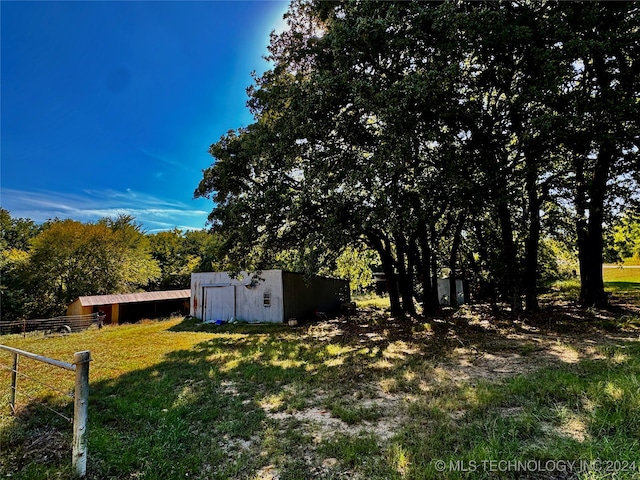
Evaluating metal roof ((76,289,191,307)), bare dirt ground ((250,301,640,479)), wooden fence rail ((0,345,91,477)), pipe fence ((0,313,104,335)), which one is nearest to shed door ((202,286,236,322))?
pipe fence ((0,313,104,335))

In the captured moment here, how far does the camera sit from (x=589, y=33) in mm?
6965

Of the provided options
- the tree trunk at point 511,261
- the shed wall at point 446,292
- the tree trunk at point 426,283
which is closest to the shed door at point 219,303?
the tree trunk at point 426,283

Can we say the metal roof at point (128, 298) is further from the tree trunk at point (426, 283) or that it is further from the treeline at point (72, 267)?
the tree trunk at point (426, 283)

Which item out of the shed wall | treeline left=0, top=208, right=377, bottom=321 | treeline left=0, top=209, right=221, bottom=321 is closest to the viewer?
the shed wall

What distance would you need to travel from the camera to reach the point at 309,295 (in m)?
17.3

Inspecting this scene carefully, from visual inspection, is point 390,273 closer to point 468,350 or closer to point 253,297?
point 253,297

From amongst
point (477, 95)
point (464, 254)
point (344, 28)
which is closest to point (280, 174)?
point (344, 28)

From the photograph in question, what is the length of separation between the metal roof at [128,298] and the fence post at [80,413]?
2196 centimetres

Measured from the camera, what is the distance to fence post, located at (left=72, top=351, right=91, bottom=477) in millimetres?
2471

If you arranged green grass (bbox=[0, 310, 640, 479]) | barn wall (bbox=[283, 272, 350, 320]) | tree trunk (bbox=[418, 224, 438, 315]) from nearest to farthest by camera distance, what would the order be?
1. green grass (bbox=[0, 310, 640, 479])
2. tree trunk (bbox=[418, 224, 438, 315])
3. barn wall (bbox=[283, 272, 350, 320])

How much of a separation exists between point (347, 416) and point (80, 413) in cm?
244

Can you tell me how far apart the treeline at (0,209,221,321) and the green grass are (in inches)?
725

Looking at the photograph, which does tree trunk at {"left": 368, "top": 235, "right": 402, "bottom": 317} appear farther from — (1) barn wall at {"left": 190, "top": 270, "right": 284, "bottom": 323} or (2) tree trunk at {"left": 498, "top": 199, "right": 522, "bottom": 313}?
(2) tree trunk at {"left": 498, "top": 199, "right": 522, "bottom": 313}

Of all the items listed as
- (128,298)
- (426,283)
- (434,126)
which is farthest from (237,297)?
(128,298)
